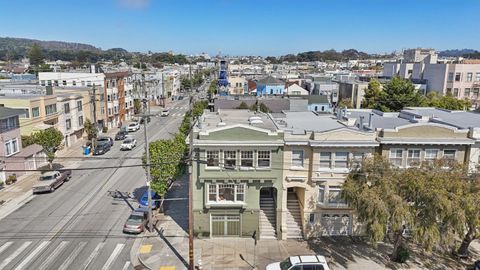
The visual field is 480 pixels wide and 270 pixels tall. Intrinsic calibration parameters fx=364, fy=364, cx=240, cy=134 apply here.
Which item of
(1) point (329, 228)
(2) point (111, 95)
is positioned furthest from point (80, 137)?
(1) point (329, 228)

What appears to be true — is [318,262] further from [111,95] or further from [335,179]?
[111,95]

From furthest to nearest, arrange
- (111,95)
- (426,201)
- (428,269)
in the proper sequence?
(111,95) → (428,269) → (426,201)

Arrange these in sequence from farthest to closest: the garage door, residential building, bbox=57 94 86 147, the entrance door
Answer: residential building, bbox=57 94 86 147, the garage door, the entrance door

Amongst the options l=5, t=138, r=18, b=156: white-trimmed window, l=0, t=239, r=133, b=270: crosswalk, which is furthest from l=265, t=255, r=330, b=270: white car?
l=5, t=138, r=18, b=156: white-trimmed window

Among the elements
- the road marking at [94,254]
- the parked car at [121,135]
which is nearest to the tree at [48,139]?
the parked car at [121,135]

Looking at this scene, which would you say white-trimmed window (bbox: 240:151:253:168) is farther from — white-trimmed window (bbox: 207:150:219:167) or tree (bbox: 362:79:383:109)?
tree (bbox: 362:79:383:109)

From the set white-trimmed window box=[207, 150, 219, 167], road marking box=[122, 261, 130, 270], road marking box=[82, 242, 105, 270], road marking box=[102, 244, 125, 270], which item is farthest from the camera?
white-trimmed window box=[207, 150, 219, 167]

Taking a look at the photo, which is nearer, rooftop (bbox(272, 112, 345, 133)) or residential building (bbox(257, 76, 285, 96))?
rooftop (bbox(272, 112, 345, 133))
